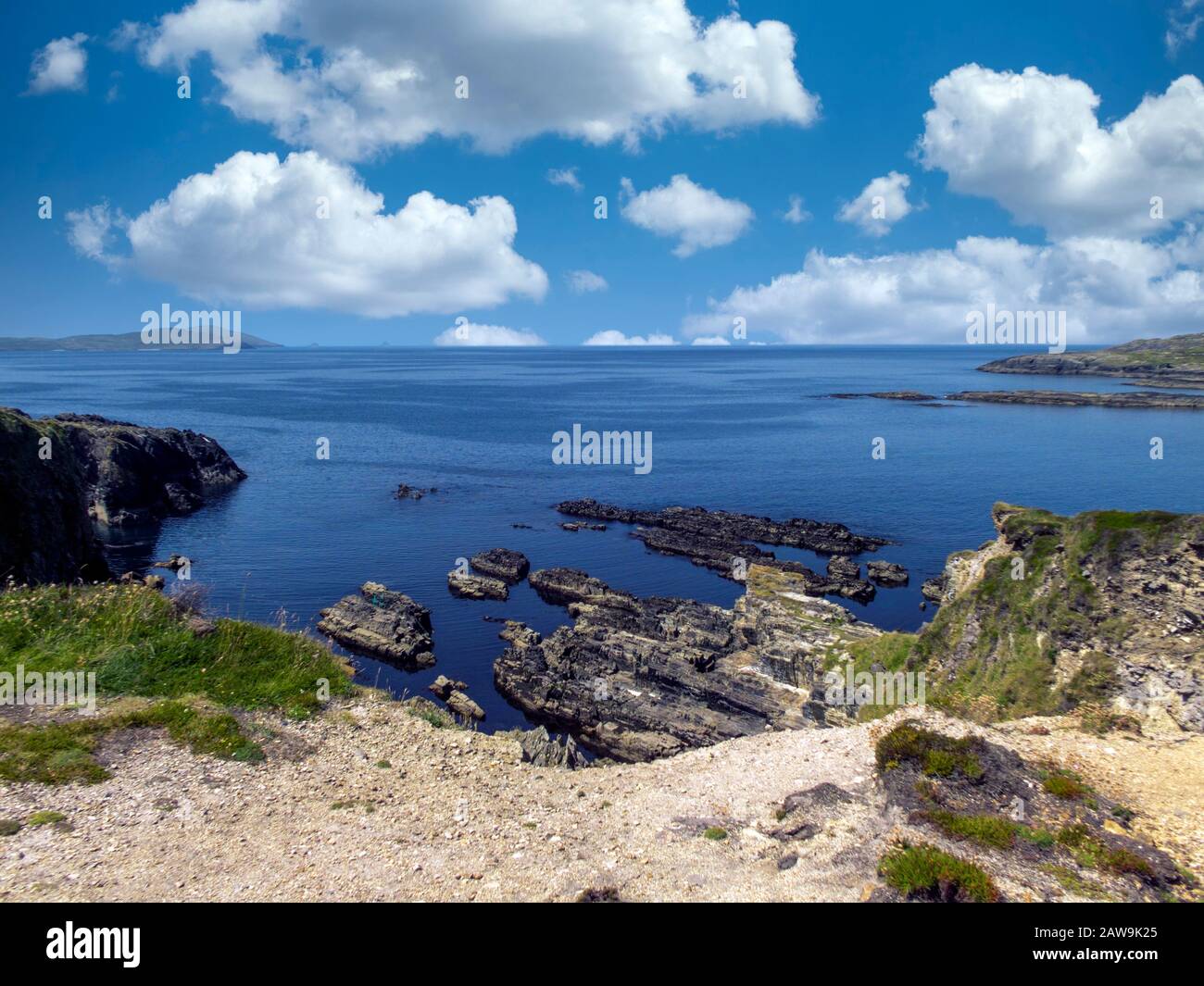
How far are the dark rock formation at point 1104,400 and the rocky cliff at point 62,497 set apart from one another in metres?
194

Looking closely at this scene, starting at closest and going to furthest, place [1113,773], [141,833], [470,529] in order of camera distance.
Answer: [141,833] → [1113,773] → [470,529]

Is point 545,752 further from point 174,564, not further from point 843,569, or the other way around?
point 174,564

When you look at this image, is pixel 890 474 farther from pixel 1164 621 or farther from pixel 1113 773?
pixel 1113 773

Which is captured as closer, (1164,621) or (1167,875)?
(1167,875)

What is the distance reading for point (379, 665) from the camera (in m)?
46.8

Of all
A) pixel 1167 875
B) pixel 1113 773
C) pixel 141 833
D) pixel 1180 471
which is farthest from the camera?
pixel 1180 471

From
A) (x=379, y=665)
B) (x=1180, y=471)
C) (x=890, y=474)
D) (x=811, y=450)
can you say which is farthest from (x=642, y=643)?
(x=1180, y=471)

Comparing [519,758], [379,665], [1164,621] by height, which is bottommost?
[379,665]

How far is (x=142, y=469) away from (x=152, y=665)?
242ft

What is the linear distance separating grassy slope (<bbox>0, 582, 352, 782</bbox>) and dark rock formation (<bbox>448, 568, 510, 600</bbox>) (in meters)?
33.1

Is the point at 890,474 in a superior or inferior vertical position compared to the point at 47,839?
superior

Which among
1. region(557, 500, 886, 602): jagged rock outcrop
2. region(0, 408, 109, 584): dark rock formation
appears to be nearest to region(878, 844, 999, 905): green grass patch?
region(0, 408, 109, 584): dark rock formation

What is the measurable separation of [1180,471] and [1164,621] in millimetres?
99302

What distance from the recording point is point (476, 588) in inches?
2325
